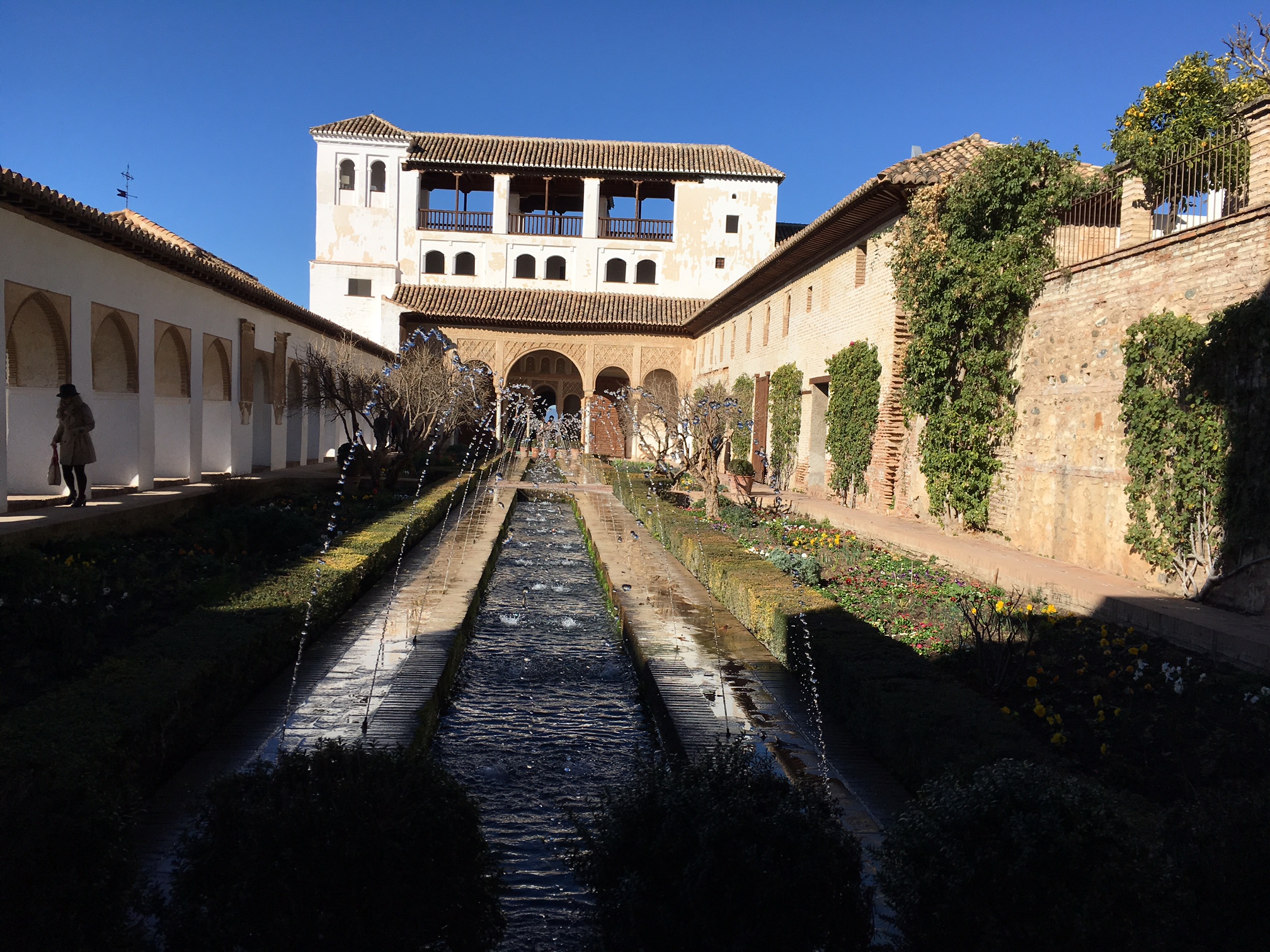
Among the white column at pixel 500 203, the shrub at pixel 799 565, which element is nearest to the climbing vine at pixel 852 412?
the shrub at pixel 799 565

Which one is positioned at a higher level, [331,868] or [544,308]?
[544,308]

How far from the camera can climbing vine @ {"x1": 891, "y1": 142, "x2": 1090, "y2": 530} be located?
1055cm

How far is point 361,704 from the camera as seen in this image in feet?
15.8

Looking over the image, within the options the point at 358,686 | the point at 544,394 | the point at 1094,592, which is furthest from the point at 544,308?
the point at 358,686

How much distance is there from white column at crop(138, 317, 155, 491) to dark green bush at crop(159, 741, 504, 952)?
466 inches

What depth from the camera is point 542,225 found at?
32.0 meters

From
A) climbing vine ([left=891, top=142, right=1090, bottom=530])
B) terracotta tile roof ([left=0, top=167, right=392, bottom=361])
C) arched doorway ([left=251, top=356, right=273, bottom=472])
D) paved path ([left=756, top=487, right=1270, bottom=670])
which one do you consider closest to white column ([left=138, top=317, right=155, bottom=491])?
terracotta tile roof ([left=0, top=167, right=392, bottom=361])

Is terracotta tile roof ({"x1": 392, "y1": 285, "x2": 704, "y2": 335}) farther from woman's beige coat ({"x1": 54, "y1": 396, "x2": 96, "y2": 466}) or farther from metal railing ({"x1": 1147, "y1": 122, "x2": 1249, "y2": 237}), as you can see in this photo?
metal railing ({"x1": 1147, "y1": 122, "x2": 1249, "y2": 237})

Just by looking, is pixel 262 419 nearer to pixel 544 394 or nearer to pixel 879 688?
pixel 544 394

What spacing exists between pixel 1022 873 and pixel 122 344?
13.8 meters

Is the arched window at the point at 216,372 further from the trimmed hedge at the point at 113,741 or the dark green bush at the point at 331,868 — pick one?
the dark green bush at the point at 331,868

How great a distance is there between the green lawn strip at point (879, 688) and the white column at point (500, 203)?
25.5 metres

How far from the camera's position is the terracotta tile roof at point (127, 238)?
9.15 m

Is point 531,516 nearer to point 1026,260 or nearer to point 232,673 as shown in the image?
point 1026,260
